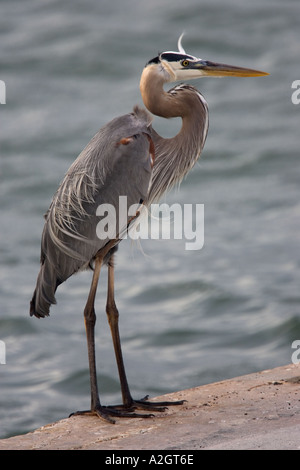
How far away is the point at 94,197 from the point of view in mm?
5594

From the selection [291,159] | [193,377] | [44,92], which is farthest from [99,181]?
[44,92]

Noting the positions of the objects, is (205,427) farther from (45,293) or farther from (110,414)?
(45,293)

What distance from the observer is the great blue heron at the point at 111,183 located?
17.9 ft

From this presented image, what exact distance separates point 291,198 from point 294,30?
5.57 meters

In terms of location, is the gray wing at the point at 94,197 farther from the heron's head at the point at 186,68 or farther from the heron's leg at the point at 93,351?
the heron's head at the point at 186,68

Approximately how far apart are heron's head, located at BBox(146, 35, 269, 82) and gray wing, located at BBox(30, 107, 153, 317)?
0.35 meters

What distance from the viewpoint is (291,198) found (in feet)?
38.3

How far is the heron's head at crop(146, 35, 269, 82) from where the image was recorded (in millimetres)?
5664

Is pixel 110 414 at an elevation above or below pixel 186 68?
below

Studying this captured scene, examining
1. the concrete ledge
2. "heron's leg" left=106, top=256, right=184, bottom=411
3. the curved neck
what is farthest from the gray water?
the curved neck

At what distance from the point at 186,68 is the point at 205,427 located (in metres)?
2.43

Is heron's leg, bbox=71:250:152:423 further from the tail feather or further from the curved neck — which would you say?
the curved neck

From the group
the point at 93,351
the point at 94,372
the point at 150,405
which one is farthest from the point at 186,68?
the point at 150,405
